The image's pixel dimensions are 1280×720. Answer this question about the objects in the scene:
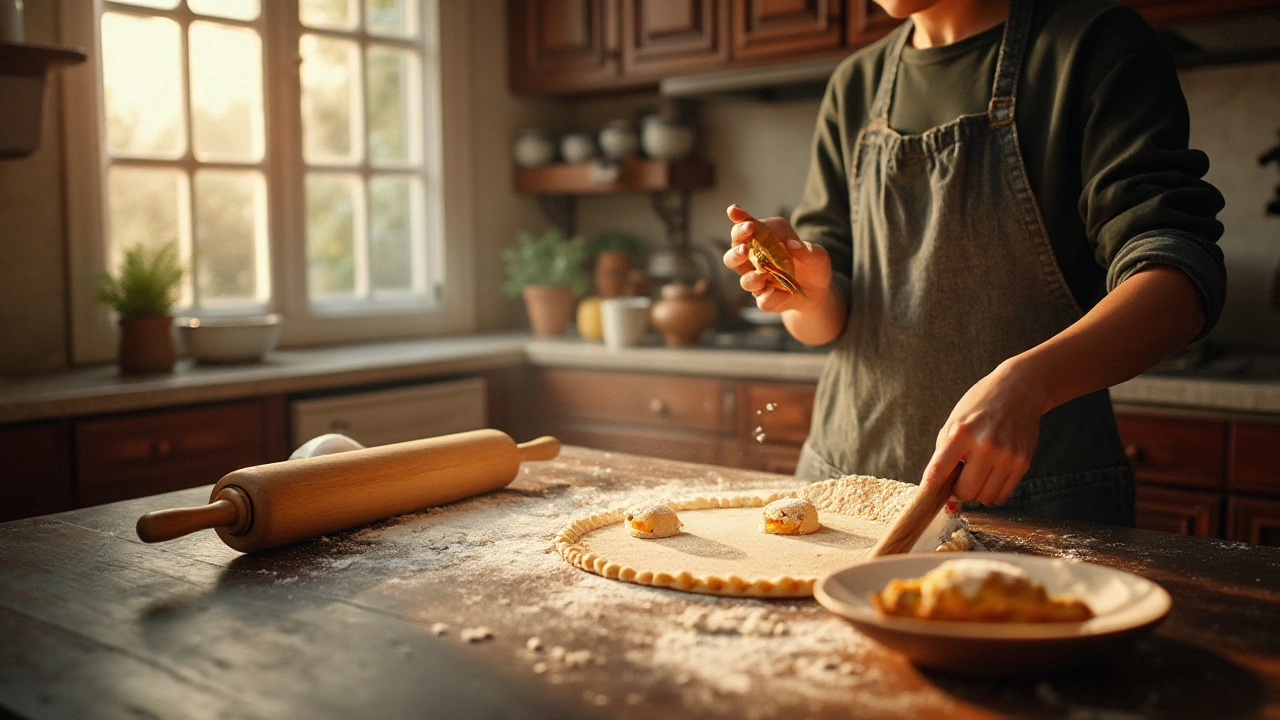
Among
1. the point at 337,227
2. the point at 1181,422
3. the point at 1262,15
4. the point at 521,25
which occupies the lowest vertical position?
the point at 1181,422

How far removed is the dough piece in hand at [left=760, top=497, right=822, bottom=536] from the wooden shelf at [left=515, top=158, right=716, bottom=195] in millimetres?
2351

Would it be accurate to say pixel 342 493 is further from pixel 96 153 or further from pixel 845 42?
pixel 845 42

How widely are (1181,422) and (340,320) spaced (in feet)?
7.85

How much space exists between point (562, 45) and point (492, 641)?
3.04 meters

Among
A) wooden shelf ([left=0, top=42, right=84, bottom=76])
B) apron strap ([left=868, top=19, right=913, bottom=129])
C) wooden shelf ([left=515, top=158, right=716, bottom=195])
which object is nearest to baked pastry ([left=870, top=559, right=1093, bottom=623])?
apron strap ([left=868, top=19, right=913, bottom=129])

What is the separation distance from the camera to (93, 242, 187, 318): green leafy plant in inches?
102

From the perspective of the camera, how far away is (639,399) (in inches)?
121

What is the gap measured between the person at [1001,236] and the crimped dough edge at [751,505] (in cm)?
18

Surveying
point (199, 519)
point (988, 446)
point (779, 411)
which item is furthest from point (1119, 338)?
point (779, 411)

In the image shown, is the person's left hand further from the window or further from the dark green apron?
the window

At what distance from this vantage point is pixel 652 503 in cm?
120

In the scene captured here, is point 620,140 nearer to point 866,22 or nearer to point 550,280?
point 550,280

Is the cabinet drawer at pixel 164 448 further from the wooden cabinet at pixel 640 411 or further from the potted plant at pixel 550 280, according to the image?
the potted plant at pixel 550 280

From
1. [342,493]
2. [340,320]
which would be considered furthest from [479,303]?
[342,493]
